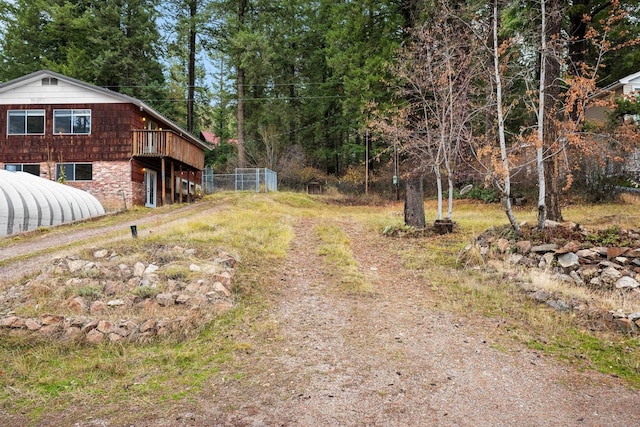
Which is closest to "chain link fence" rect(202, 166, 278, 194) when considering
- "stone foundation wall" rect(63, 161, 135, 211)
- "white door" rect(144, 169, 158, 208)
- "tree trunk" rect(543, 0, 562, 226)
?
"white door" rect(144, 169, 158, 208)

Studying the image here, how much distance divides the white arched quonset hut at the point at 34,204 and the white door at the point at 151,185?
6.06 meters

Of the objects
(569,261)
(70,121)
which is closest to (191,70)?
(70,121)

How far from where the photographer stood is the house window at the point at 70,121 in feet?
65.9

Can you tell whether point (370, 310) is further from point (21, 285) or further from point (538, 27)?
point (538, 27)

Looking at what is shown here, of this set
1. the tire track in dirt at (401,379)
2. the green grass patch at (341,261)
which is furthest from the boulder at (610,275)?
the green grass patch at (341,261)

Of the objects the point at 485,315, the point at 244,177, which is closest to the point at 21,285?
the point at 485,315

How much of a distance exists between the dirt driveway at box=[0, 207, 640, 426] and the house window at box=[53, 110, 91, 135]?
62.1ft

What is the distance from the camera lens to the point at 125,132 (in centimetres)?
2006

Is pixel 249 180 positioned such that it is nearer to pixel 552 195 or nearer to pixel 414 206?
pixel 414 206

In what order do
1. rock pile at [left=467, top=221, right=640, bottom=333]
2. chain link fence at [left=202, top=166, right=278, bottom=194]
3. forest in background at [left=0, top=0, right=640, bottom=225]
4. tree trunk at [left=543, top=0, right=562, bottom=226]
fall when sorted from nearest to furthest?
rock pile at [left=467, top=221, right=640, bottom=333], forest in background at [left=0, top=0, right=640, bottom=225], tree trunk at [left=543, top=0, right=562, bottom=226], chain link fence at [left=202, top=166, right=278, bottom=194]

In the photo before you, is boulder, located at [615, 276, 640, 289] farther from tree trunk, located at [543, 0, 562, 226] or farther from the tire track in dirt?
tree trunk, located at [543, 0, 562, 226]

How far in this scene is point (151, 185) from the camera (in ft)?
75.5

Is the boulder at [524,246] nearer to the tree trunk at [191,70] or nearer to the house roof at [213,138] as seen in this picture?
the tree trunk at [191,70]

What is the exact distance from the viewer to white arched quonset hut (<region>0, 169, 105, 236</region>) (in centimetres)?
1214
